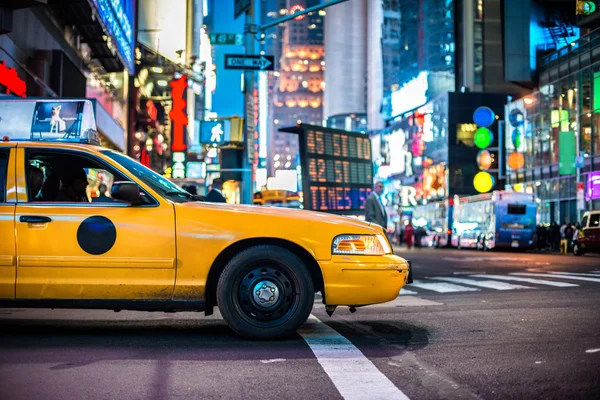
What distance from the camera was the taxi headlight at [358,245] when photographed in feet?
20.9

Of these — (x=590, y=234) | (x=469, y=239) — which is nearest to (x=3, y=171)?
(x=590, y=234)

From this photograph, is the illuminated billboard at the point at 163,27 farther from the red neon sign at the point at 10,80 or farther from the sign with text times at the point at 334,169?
the red neon sign at the point at 10,80

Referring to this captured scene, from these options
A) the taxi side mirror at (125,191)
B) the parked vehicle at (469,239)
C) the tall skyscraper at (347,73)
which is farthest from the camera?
the tall skyscraper at (347,73)

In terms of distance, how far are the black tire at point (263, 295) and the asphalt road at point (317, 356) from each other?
0.48 ft

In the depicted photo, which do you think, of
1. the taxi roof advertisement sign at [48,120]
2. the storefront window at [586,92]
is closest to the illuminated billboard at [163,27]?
the storefront window at [586,92]

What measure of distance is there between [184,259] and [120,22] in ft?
74.2

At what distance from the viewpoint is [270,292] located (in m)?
6.23

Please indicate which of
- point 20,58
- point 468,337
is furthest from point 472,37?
point 468,337

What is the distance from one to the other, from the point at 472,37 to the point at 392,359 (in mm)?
78948

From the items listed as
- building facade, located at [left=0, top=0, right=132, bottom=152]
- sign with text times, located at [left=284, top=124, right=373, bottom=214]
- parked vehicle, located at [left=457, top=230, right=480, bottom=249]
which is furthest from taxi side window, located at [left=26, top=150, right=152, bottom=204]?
parked vehicle, located at [left=457, top=230, right=480, bottom=249]

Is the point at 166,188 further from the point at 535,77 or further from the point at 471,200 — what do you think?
the point at 535,77

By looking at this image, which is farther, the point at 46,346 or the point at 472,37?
the point at 472,37

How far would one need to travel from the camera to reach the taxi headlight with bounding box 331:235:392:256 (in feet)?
20.9

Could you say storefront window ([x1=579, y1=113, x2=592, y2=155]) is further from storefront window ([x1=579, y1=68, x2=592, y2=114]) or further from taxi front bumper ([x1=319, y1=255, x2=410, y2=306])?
taxi front bumper ([x1=319, y1=255, x2=410, y2=306])
